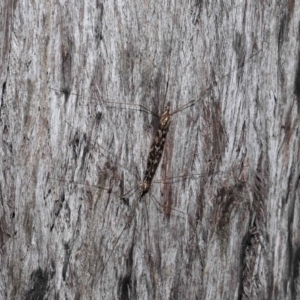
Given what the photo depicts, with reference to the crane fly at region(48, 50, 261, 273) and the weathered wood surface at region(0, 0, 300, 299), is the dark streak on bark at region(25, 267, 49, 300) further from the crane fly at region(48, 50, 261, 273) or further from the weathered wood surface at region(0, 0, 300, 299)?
the crane fly at region(48, 50, 261, 273)

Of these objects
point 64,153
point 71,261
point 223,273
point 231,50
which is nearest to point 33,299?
point 71,261

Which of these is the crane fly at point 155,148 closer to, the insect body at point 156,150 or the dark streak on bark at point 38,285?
the insect body at point 156,150

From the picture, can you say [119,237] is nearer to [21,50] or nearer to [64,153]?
[64,153]

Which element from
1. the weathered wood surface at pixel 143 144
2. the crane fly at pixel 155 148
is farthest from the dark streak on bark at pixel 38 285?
the crane fly at pixel 155 148

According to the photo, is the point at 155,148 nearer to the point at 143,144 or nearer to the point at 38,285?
the point at 143,144

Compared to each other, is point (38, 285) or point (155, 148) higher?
point (155, 148)

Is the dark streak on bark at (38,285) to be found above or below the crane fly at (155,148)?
below

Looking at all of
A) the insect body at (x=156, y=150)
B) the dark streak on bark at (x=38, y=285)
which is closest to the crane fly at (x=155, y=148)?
the insect body at (x=156, y=150)

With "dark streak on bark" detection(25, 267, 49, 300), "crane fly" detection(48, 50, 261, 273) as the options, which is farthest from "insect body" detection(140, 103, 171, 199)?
"dark streak on bark" detection(25, 267, 49, 300)

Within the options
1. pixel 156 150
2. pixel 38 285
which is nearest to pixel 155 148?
pixel 156 150
